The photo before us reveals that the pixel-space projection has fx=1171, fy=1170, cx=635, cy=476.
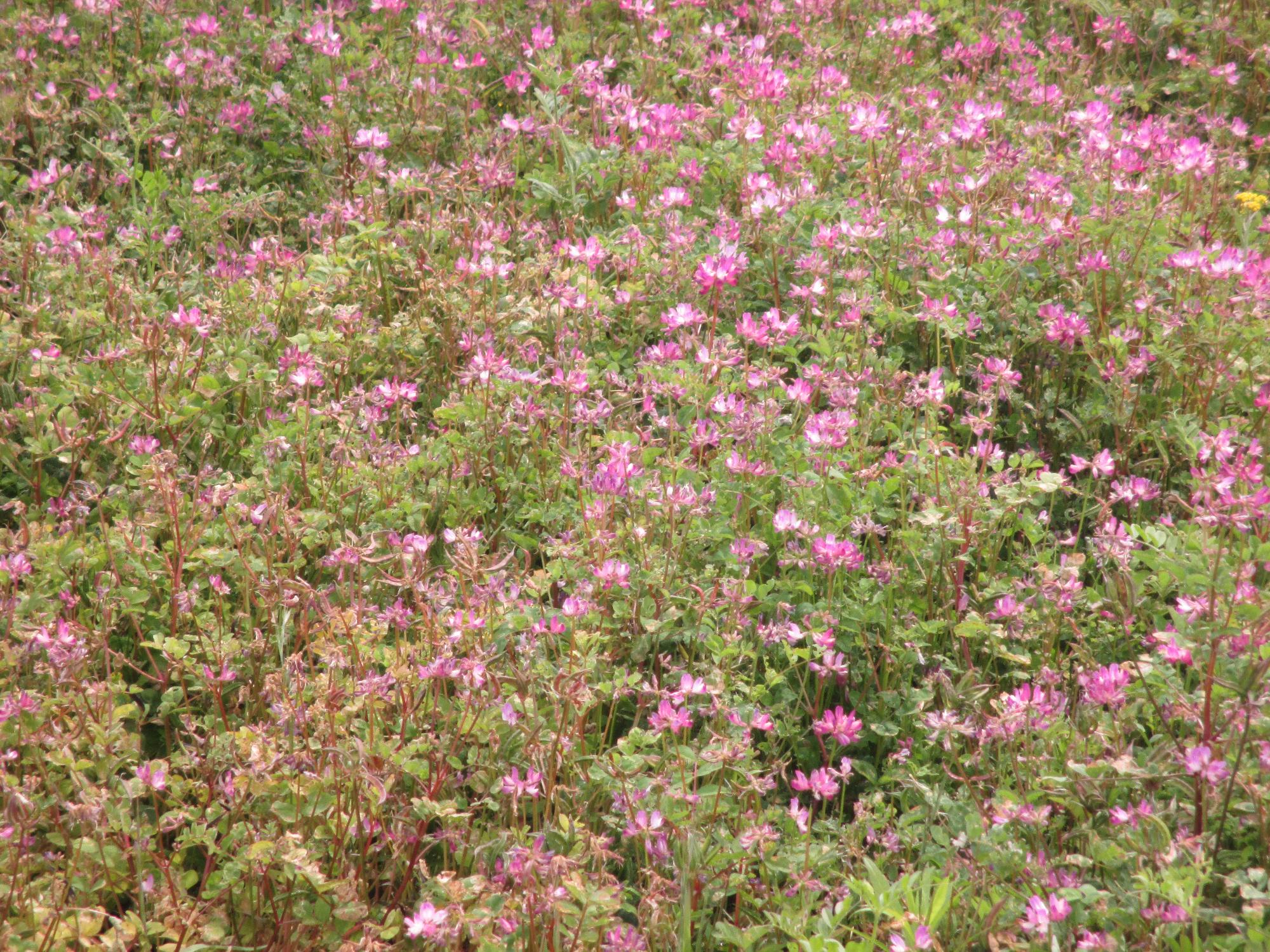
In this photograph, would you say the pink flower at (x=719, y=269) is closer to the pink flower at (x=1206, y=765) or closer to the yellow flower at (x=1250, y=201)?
the pink flower at (x=1206, y=765)

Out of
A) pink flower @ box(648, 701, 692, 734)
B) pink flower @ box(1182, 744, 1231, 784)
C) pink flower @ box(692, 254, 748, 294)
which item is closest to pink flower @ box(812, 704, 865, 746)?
pink flower @ box(648, 701, 692, 734)

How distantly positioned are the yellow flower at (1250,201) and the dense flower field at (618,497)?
24mm

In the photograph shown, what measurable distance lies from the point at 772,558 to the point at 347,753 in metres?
1.29

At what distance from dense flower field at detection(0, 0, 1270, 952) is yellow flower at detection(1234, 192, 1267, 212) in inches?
0.9

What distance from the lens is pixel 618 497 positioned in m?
3.01

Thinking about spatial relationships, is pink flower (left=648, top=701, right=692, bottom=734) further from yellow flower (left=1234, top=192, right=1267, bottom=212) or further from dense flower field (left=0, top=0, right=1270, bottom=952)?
yellow flower (left=1234, top=192, right=1267, bottom=212)

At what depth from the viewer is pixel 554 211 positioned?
14.9 ft

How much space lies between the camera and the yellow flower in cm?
453

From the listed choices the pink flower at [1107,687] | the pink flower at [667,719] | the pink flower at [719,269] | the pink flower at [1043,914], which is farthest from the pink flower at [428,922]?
the pink flower at [719,269]

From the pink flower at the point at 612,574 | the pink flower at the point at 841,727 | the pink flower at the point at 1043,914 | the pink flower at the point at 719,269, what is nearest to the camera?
the pink flower at the point at 1043,914

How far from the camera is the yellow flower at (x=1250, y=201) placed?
453cm

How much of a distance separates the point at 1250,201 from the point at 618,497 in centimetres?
313

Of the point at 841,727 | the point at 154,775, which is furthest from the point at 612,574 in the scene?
the point at 154,775

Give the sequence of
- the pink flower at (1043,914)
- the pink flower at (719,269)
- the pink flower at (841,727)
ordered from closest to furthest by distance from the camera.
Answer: the pink flower at (1043,914) < the pink flower at (841,727) < the pink flower at (719,269)
